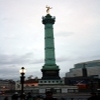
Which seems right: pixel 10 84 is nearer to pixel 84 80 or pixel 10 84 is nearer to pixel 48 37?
pixel 84 80

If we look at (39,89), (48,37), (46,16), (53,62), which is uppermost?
(46,16)

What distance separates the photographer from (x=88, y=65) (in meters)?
165

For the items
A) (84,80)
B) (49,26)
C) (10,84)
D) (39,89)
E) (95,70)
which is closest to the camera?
(39,89)

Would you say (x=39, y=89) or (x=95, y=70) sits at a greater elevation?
(x=95, y=70)

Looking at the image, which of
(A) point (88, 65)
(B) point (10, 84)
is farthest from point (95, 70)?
(B) point (10, 84)

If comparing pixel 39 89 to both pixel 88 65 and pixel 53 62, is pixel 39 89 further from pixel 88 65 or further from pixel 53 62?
pixel 88 65

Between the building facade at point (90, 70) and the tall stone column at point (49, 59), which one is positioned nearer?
the tall stone column at point (49, 59)

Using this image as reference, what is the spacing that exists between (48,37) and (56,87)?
18.4m

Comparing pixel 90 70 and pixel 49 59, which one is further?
pixel 90 70

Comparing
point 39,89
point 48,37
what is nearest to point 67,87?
point 39,89

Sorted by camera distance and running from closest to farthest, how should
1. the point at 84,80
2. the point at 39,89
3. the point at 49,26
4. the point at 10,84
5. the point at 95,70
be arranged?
the point at 39,89
the point at 49,26
the point at 84,80
the point at 95,70
the point at 10,84

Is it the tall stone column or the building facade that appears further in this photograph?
the building facade

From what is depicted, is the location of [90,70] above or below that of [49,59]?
above

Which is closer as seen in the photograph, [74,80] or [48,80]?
[48,80]
